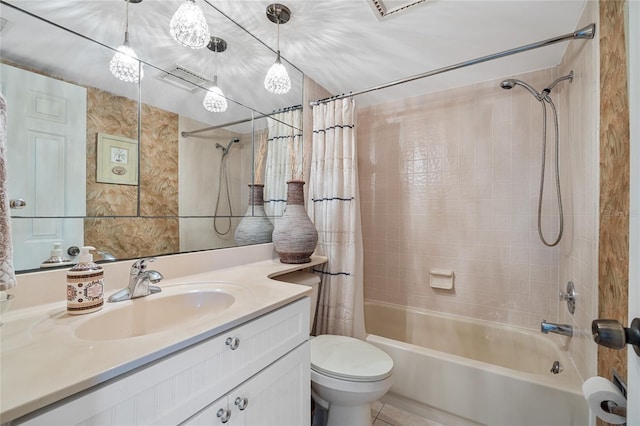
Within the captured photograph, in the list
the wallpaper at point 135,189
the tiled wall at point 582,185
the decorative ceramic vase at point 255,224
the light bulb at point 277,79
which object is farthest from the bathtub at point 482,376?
the light bulb at point 277,79

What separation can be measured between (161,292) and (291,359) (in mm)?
534

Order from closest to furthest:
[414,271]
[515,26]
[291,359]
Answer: [291,359], [515,26], [414,271]

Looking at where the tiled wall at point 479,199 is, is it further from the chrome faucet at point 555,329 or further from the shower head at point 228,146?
the shower head at point 228,146

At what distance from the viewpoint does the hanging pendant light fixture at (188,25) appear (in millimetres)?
1056

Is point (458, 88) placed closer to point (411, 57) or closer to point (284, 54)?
point (411, 57)

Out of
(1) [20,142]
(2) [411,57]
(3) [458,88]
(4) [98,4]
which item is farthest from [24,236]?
(3) [458,88]

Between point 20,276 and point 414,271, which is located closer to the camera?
point 20,276

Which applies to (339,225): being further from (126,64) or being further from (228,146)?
(126,64)

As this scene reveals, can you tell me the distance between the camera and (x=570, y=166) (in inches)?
60.2

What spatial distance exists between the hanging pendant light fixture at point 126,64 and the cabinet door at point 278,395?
3.98 feet

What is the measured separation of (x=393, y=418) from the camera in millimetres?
1532

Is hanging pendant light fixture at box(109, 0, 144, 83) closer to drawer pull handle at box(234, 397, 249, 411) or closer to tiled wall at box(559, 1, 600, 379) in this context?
drawer pull handle at box(234, 397, 249, 411)

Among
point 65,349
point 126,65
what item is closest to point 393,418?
point 65,349

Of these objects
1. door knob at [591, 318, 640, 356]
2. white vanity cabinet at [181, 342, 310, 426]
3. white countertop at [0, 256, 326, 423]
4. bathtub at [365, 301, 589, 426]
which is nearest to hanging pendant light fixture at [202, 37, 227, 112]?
white countertop at [0, 256, 326, 423]
